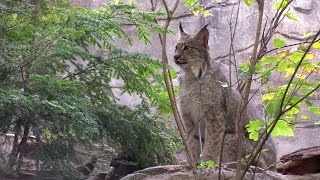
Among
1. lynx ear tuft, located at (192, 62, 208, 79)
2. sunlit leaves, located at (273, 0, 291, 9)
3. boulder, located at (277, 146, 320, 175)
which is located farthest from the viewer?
lynx ear tuft, located at (192, 62, 208, 79)

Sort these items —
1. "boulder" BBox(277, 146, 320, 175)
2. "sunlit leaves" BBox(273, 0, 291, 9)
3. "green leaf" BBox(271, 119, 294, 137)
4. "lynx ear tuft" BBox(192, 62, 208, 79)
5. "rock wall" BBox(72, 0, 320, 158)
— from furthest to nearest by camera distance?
"rock wall" BBox(72, 0, 320, 158) < "lynx ear tuft" BBox(192, 62, 208, 79) < "boulder" BBox(277, 146, 320, 175) < "green leaf" BBox(271, 119, 294, 137) < "sunlit leaves" BBox(273, 0, 291, 9)

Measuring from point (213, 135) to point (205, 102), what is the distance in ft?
0.93

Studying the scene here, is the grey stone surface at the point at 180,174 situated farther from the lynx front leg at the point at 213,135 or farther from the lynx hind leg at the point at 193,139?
the lynx hind leg at the point at 193,139

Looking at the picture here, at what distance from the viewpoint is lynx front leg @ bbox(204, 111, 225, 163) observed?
15.8 ft

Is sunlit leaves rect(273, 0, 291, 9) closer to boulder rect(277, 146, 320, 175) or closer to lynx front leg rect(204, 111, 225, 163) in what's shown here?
boulder rect(277, 146, 320, 175)

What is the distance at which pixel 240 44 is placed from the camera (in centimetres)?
972

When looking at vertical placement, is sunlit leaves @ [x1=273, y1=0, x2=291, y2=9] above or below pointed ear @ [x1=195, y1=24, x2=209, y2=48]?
below

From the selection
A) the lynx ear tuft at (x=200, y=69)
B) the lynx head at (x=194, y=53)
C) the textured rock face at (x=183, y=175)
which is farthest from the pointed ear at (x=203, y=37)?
the textured rock face at (x=183, y=175)

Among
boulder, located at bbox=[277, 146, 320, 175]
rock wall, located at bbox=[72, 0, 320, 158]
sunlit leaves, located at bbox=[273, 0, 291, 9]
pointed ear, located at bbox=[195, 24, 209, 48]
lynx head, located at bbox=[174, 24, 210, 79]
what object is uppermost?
rock wall, located at bbox=[72, 0, 320, 158]

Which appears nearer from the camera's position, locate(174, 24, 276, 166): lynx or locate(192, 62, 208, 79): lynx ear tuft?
locate(174, 24, 276, 166): lynx

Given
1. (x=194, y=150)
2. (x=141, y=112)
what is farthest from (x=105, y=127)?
(x=194, y=150)

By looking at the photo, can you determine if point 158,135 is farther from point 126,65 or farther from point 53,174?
point 53,174

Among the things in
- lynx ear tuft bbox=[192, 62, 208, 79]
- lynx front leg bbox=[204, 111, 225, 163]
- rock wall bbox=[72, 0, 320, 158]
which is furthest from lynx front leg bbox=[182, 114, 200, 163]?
rock wall bbox=[72, 0, 320, 158]

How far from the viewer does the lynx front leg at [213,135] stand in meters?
4.83
